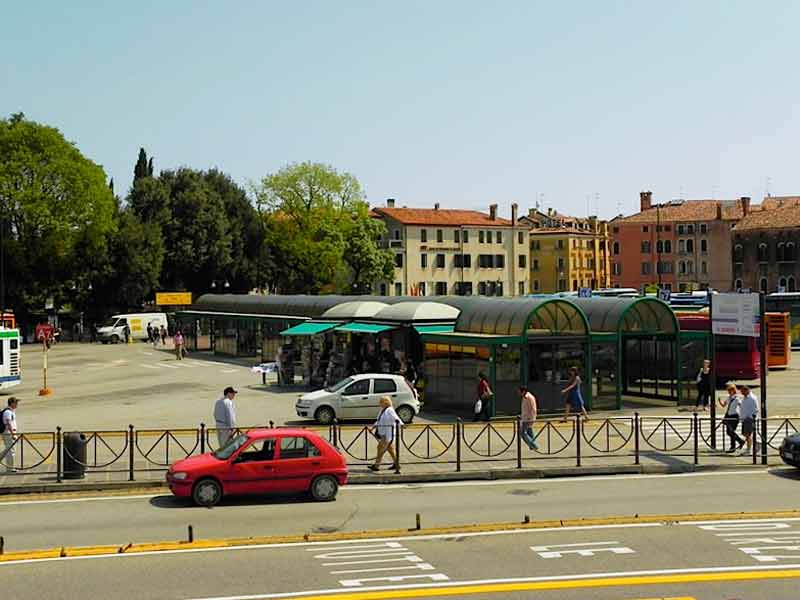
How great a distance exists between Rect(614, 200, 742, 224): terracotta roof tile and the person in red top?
109m

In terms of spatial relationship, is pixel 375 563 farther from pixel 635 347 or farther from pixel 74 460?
pixel 635 347

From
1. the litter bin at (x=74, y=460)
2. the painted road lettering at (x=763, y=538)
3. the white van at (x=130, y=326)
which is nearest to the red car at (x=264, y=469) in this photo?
the litter bin at (x=74, y=460)

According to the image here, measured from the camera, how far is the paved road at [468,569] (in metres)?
12.9

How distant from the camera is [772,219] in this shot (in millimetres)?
127688

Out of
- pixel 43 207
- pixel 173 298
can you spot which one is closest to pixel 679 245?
pixel 173 298

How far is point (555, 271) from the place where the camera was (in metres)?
134

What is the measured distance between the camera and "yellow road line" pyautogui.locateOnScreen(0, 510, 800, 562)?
1530 cm

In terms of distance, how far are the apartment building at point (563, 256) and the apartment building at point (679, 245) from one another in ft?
10.7

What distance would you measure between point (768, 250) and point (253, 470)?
118274 millimetres

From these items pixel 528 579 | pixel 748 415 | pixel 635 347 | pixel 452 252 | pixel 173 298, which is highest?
pixel 452 252

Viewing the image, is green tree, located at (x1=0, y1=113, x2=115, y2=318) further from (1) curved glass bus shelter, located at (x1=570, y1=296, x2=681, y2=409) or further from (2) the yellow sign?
(1) curved glass bus shelter, located at (x1=570, y1=296, x2=681, y2=409)

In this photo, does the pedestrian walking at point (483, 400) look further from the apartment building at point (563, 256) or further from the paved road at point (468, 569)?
the apartment building at point (563, 256)

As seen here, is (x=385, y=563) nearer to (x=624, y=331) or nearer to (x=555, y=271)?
(x=624, y=331)

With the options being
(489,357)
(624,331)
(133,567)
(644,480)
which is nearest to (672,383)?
(624,331)
